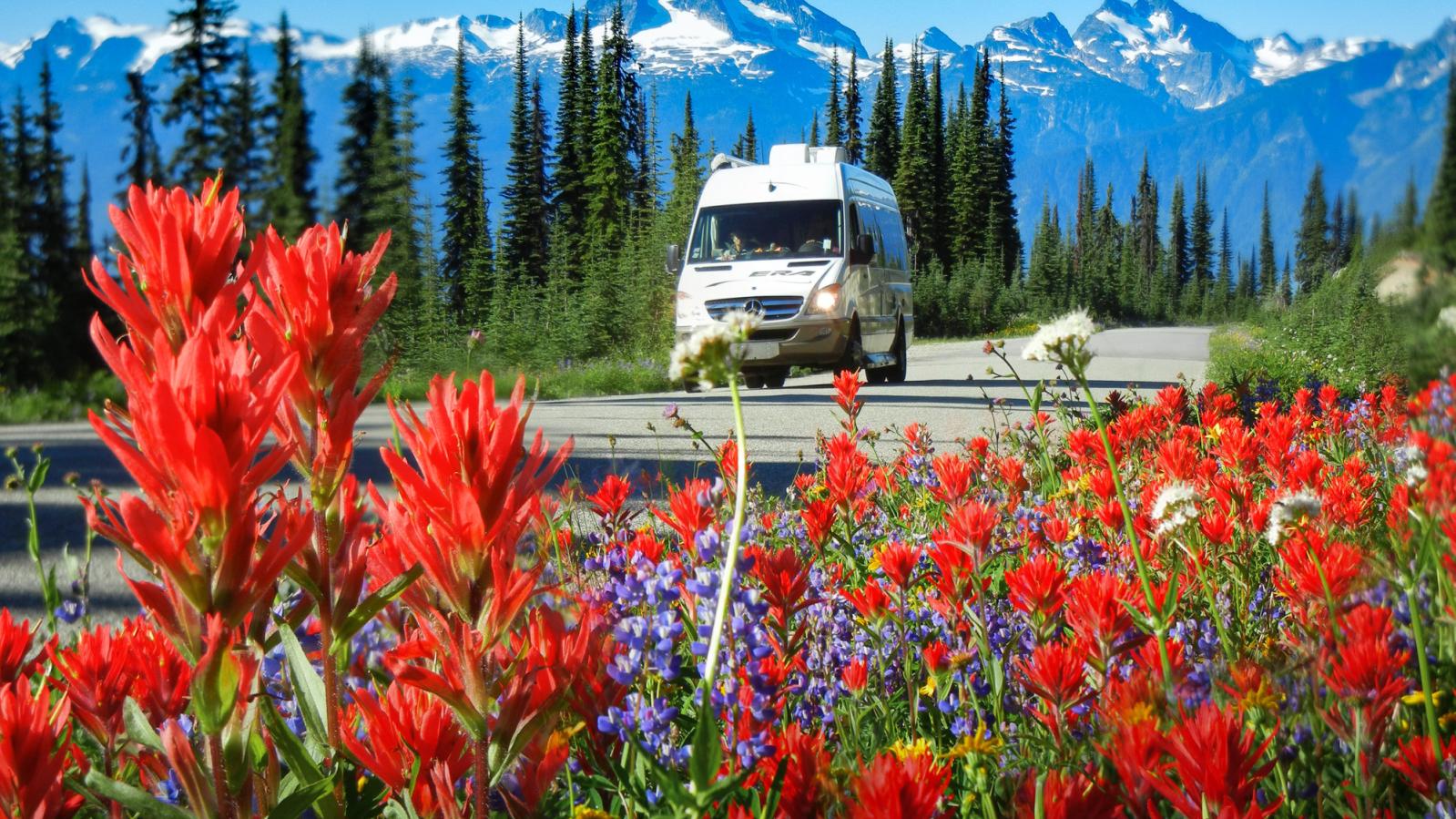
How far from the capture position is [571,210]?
56438 millimetres

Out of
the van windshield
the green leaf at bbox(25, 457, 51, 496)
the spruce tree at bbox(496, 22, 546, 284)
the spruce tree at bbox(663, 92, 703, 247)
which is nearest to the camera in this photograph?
the green leaf at bbox(25, 457, 51, 496)

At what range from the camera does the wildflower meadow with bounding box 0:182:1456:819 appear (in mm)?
687

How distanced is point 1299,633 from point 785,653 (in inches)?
35.2

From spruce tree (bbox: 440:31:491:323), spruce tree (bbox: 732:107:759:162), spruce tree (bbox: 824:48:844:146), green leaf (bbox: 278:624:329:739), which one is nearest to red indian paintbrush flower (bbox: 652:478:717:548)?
green leaf (bbox: 278:624:329:739)

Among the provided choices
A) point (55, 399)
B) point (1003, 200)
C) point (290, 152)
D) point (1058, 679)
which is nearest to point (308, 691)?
point (1058, 679)

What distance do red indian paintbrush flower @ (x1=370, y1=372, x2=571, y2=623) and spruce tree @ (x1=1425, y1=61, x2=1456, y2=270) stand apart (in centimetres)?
74

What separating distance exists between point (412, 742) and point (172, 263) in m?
0.41

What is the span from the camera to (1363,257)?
3.62 feet

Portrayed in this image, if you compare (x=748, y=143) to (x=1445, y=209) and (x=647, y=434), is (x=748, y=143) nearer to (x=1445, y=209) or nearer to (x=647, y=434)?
(x=647, y=434)

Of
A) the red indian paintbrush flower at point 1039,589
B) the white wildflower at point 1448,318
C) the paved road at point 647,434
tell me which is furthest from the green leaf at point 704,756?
the red indian paintbrush flower at point 1039,589

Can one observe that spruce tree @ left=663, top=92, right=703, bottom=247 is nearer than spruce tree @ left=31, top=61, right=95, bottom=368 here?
No

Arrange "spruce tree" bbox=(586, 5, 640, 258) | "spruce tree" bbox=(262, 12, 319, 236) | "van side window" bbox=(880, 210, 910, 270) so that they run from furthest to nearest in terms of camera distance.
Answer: "spruce tree" bbox=(586, 5, 640, 258) < "spruce tree" bbox=(262, 12, 319, 236) < "van side window" bbox=(880, 210, 910, 270)

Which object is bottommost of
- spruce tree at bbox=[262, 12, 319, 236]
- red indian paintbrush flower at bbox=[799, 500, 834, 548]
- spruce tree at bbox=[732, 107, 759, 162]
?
red indian paintbrush flower at bbox=[799, 500, 834, 548]

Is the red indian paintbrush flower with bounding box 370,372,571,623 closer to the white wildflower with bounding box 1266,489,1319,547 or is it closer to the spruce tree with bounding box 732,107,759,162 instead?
the white wildflower with bounding box 1266,489,1319,547
